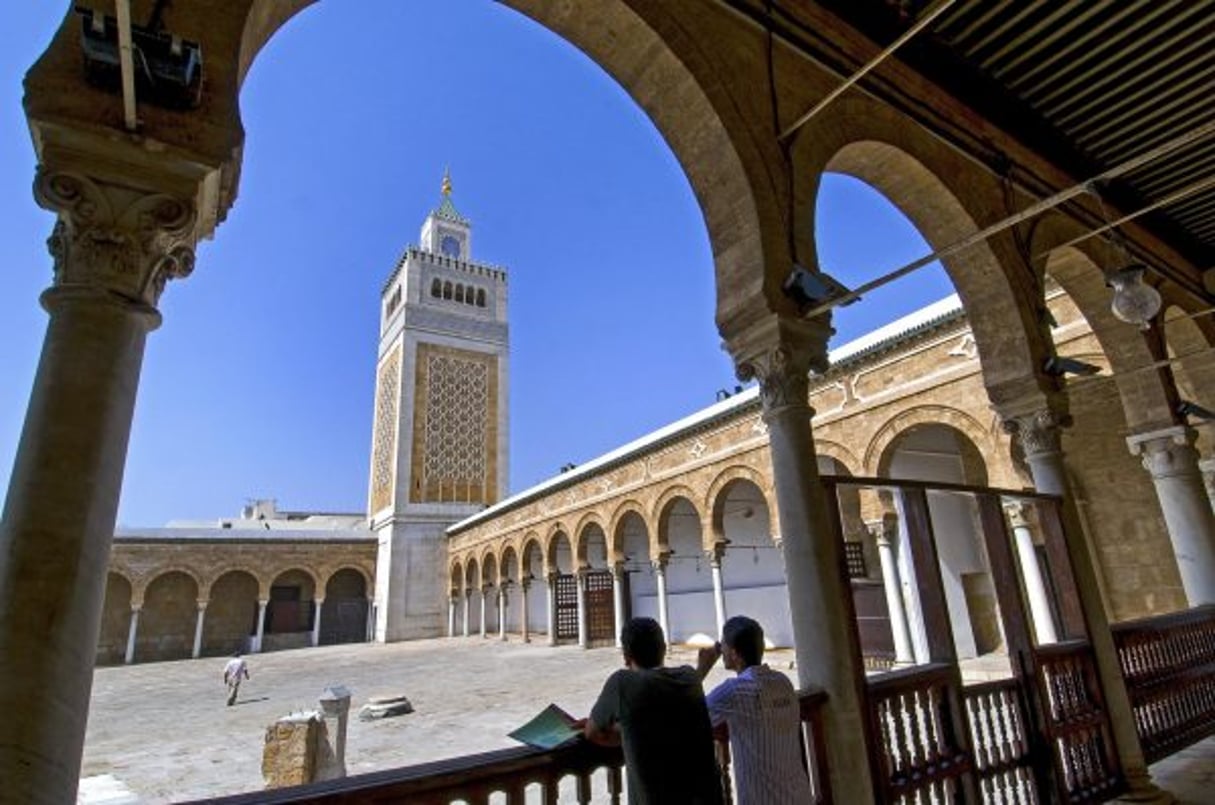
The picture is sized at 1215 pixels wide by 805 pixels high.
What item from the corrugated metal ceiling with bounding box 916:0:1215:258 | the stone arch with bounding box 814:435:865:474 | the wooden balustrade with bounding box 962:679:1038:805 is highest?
the corrugated metal ceiling with bounding box 916:0:1215:258

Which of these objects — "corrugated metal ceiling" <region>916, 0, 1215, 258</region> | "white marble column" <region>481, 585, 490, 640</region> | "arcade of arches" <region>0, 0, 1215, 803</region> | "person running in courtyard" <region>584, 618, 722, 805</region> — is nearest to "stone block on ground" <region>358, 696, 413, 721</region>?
"arcade of arches" <region>0, 0, 1215, 803</region>

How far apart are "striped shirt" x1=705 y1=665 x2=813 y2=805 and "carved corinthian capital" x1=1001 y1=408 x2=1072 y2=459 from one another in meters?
3.63

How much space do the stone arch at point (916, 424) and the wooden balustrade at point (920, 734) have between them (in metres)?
6.82

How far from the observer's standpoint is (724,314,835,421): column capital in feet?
10.8

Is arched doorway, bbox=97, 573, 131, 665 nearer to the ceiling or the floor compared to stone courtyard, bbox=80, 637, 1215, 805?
nearer to the ceiling

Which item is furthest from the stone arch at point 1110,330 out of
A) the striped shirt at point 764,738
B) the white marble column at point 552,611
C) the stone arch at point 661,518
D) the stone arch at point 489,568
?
the stone arch at point 489,568

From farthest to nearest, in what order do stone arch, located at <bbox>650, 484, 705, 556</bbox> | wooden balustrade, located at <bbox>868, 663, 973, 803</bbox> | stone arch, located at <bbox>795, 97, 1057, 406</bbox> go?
stone arch, located at <bbox>650, 484, 705, 556</bbox> → stone arch, located at <bbox>795, 97, 1057, 406</bbox> → wooden balustrade, located at <bbox>868, 663, 973, 803</bbox>

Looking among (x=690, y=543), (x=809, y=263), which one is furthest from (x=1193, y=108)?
(x=690, y=543)

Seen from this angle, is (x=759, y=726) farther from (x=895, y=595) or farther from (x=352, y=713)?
(x=895, y=595)

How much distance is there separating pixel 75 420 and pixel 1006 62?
18.7 feet

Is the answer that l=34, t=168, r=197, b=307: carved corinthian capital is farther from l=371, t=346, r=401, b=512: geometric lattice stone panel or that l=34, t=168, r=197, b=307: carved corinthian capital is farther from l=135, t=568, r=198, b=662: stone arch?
l=135, t=568, r=198, b=662: stone arch

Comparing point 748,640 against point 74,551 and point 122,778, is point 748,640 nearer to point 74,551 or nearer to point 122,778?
point 74,551

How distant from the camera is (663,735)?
185 cm

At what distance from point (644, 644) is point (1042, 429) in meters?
4.19
